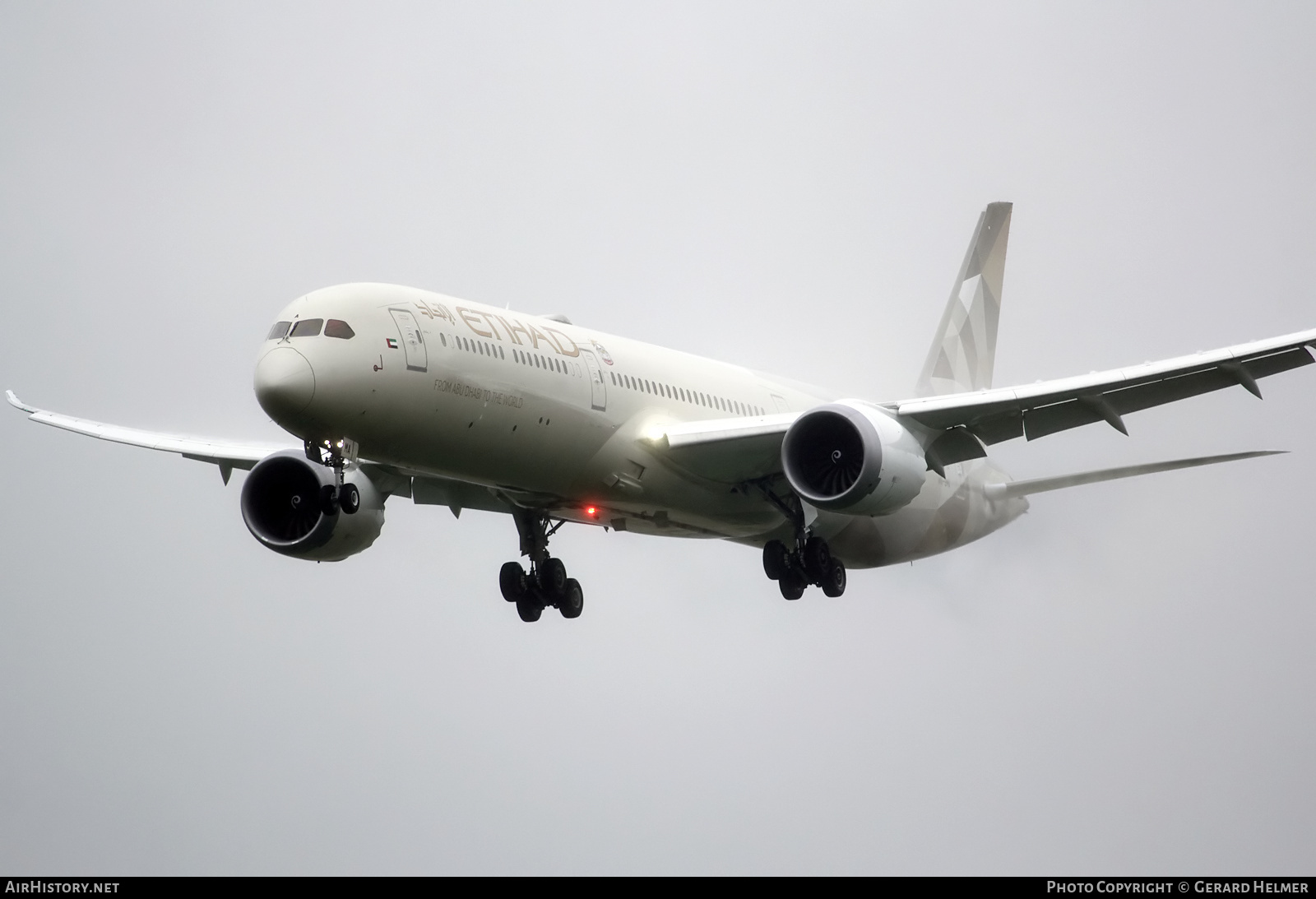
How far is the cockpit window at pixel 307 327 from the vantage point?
1035 inches

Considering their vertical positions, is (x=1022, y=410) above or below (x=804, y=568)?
above

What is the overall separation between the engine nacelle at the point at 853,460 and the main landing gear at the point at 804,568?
353 cm

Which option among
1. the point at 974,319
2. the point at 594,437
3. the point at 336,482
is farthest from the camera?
the point at 974,319

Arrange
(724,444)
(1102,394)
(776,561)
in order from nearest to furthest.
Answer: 1. (1102,394)
2. (724,444)
3. (776,561)

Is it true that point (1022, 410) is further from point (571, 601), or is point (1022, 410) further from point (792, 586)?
point (571, 601)

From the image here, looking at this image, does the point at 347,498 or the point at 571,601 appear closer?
the point at 347,498

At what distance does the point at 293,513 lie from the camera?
3284 cm

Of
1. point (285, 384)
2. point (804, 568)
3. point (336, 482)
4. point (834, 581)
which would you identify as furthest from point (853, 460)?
point (285, 384)

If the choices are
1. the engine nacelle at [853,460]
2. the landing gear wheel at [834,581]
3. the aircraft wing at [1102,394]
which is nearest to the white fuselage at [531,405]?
the landing gear wheel at [834,581]

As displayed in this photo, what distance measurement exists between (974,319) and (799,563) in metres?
13.1

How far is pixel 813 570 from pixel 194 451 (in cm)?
1361

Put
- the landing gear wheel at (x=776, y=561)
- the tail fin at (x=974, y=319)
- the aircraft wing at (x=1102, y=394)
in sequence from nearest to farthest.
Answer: the aircraft wing at (x=1102, y=394) → the landing gear wheel at (x=776, y=561) → the tail fin at (x=974, y=319)

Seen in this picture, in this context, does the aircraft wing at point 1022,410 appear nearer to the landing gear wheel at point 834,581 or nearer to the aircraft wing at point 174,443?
the landing gear wheel at point 834,581
